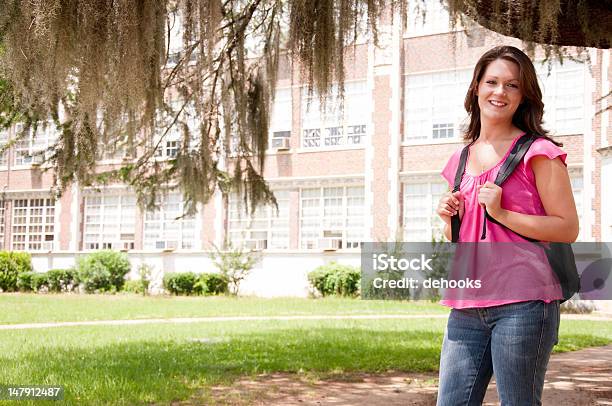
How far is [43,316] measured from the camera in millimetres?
16062

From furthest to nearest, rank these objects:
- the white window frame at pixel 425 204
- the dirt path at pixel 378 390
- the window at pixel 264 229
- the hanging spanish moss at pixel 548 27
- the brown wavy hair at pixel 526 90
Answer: the window at pixel 264 229 < the white window frame at pixel 425 204 < the dirt path at pixel 378 390 < the hanging spanish moss at pixel 548 27 < the brown wavy hair at pixel 526 90

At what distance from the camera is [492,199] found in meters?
2.37

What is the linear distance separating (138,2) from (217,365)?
4588mm

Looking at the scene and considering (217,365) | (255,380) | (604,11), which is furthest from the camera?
(217,365)

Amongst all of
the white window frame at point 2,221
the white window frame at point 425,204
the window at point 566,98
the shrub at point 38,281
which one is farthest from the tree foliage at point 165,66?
the white window frame at point 2,221

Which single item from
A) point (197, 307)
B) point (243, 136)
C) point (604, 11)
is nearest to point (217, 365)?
point (243, 136)

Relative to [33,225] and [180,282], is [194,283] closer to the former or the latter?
[180,282]

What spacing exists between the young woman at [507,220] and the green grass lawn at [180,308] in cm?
1375

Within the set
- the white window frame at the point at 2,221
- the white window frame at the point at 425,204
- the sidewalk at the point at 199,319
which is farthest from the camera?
the white window frame at the point at 2,221

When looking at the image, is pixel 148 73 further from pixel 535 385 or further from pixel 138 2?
pixel 535 385

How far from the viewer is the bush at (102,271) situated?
26219 millimetres

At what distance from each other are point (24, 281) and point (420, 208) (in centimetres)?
1417

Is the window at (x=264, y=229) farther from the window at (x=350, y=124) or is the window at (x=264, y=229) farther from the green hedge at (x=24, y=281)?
the green hedge at (x=24, y=281)

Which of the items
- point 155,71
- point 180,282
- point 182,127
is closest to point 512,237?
point 155,71
